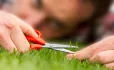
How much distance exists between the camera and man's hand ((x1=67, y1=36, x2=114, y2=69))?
5.65 ft

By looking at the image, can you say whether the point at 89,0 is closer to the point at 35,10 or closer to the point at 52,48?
the point at 35,10

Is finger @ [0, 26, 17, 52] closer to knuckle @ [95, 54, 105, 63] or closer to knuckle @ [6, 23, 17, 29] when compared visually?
knuckle @ [6, 23, 17, 29]

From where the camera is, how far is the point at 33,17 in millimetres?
3375

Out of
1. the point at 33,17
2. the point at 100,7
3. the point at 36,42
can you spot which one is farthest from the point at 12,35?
the point at 33,17

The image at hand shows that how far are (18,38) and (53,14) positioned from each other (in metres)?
1.59

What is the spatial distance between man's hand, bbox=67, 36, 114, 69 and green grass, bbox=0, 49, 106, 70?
0.15 feet

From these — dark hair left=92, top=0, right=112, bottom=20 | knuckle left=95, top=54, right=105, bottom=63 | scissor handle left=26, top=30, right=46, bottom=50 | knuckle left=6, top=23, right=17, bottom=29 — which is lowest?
knuckle left=95, top=54, right=105, bottom=63

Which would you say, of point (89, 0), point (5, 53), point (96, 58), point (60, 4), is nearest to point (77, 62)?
point (96, 58)

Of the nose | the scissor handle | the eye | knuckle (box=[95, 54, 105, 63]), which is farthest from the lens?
the eye

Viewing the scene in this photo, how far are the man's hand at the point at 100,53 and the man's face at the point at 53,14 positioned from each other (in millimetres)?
1254

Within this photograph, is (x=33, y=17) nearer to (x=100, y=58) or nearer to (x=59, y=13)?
(x=59, y=13)

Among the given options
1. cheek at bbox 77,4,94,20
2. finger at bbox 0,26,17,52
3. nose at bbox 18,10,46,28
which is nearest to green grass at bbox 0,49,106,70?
finger at bbox 0,26,17,52

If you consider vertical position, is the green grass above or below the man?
below

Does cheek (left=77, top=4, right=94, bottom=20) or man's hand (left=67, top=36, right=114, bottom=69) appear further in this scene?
cheek (left=77, top=4, right=94, bottom=20)
